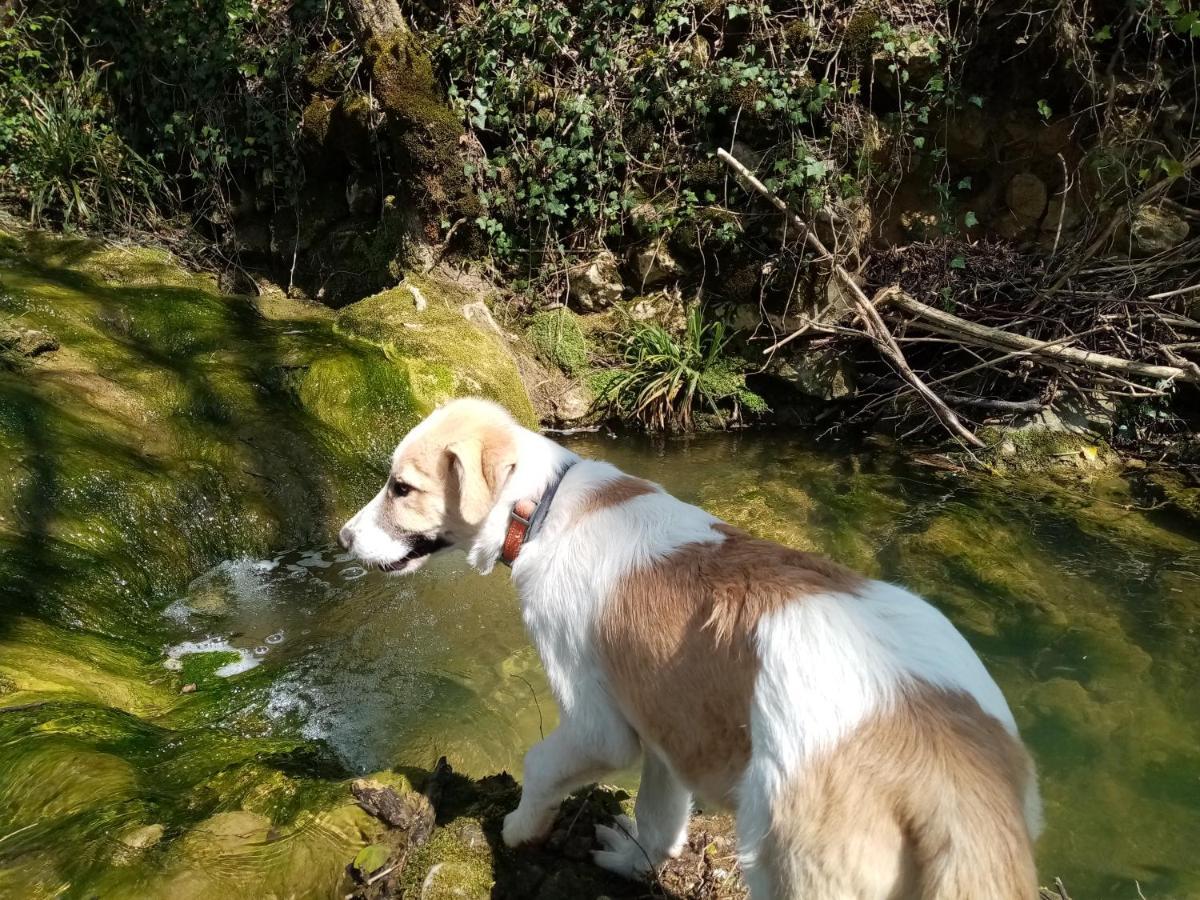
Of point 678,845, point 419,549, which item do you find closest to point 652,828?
point 678,845

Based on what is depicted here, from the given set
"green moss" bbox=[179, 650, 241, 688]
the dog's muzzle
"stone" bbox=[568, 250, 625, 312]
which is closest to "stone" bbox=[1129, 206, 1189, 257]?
"stone" bbox=[568, 250, 625, 312]

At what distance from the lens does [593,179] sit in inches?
325

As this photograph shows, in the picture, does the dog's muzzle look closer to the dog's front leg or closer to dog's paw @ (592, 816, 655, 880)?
the dog's front leg

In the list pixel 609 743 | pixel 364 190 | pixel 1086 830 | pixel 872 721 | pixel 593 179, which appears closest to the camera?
pixel 872 721

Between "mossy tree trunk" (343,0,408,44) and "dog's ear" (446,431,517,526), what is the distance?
284 inches

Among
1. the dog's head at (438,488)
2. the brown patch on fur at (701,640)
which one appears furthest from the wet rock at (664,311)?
the brown patch on fur at (701,640)

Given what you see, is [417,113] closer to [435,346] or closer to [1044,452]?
[435,346]

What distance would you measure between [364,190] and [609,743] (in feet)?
26.9

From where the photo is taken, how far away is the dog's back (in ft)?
5.40

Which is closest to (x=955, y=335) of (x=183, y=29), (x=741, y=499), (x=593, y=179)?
(x=741, y=499)

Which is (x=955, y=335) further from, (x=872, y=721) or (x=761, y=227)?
(x=872, y=721)

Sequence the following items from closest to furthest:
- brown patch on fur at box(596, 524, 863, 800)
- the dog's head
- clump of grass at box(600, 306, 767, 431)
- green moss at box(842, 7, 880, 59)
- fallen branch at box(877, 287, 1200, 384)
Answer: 1. brown patch on fur at box(596, 524, 863, 800)
2. the dog's head
3. fallen branch at box(877, 287, 1200, 384)
4. green moss at box(842, 7, 880, 59)
5. clump of grass at box(600, 306, 767, 431)

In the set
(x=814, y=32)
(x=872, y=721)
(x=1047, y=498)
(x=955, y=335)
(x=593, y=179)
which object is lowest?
(x=1047, y=498)

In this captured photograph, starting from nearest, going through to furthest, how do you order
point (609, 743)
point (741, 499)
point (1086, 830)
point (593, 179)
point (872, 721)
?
point (872, 721)
point (609, 743)
point (1086, 830)
point (741, 499)
point (593, 179)
